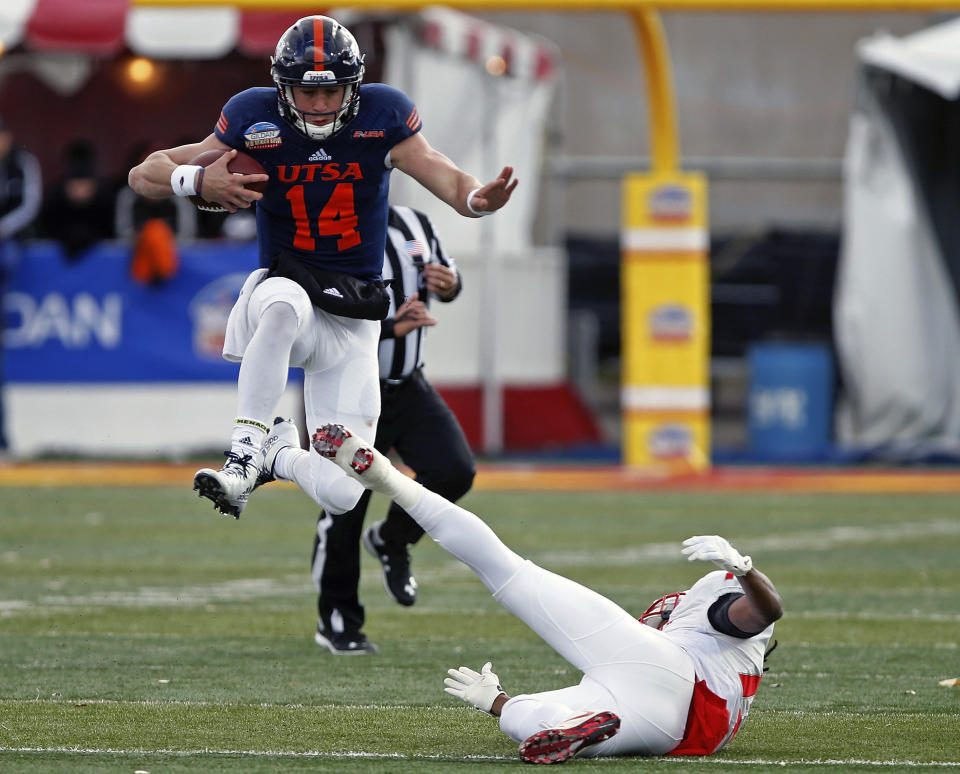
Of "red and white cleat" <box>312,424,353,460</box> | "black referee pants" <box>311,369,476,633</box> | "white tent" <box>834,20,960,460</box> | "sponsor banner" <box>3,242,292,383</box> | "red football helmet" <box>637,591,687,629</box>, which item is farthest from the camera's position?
"white tent" <box>834,20,960,460</box>

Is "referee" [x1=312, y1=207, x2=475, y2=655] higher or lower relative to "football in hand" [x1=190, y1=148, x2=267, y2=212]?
lower

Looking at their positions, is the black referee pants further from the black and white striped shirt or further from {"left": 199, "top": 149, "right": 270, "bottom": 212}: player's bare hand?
{"left": 199, "top": 149, "right": 270, "bottom": 212}: player's bare hand

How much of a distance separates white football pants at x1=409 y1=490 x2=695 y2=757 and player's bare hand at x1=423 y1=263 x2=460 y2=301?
7.37 feet

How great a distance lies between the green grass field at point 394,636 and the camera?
511 cm

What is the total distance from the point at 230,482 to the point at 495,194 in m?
1.27

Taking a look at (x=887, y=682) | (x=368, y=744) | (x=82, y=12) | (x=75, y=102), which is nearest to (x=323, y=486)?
(x=368, y=744)

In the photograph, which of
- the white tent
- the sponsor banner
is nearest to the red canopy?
the sponsor banner

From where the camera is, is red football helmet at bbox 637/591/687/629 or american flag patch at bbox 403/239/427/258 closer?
red football helmet at bbox 637/591/687/629

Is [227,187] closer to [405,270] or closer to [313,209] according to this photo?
[313,209]

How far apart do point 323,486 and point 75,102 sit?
12777mm

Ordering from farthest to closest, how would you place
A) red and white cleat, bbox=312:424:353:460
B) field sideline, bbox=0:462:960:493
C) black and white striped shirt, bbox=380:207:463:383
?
field sideline, bbox=0:462:960:493, black and white striped shirt, bbox=380:207:463:383, red and white cleat, bbox=312:424:353:460

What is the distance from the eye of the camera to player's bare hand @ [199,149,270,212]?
6.12 metres

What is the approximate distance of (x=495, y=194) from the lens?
6215 mm

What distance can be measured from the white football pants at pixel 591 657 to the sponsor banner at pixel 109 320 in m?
10.7
